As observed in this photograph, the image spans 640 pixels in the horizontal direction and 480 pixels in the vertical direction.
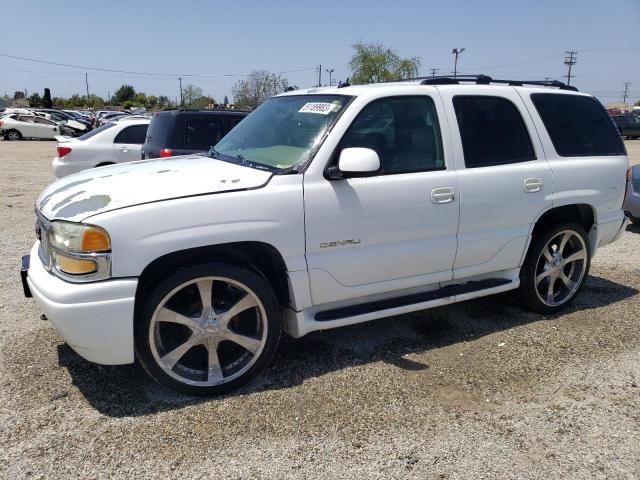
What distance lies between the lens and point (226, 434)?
2.97 m

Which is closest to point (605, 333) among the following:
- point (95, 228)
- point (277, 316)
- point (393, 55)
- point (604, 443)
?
point (604, 443)

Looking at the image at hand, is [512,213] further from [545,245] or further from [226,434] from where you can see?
[226,434]

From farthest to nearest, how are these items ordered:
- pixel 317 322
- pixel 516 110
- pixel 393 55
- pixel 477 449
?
pixel 393 55
pixel 516 110
pixel 317 322
pixel 477 449

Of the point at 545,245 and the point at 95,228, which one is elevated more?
the point at 95,228

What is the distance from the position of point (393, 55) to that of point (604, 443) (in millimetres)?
45772

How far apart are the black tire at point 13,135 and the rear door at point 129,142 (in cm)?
2288

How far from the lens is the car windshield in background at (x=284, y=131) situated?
11.9 feet

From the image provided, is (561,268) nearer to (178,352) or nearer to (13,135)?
(178,352)

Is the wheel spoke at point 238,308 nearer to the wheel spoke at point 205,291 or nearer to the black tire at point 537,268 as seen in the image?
the wheel spoke at point 205,291

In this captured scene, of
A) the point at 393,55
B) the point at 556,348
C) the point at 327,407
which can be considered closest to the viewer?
the point at 327,407

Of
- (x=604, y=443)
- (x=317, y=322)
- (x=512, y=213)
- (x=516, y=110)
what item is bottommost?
(x=604, y=443)

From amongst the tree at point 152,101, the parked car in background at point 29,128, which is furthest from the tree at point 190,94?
the parked car in background at point 29,128

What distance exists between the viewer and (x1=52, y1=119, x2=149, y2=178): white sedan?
10.7m

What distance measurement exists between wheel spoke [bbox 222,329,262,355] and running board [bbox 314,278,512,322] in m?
0.43
